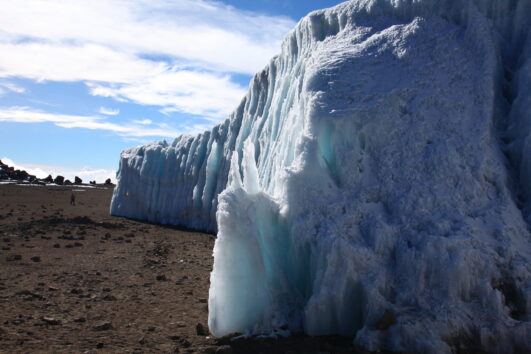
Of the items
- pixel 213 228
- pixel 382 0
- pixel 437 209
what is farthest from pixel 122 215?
pixel 437 209

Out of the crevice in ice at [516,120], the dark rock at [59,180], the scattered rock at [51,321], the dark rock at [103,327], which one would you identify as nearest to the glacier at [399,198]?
the crevice in ice at [516,120]

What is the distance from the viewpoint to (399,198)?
5711mm

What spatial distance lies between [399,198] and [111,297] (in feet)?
15.8

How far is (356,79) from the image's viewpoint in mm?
6871

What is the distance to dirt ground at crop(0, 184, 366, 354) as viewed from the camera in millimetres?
5562

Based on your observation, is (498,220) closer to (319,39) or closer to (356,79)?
(356,79)

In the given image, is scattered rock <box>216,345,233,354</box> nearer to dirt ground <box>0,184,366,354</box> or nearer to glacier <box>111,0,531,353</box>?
dirt ground <box>0,184,366,354</box>

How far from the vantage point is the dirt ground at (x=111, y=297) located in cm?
556

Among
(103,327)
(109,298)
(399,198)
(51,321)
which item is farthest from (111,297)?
(399,198)

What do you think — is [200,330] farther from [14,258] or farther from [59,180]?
[59,180]

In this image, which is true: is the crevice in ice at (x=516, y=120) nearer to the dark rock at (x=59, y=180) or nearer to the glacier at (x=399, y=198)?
the glacier at (x=399, y=198)

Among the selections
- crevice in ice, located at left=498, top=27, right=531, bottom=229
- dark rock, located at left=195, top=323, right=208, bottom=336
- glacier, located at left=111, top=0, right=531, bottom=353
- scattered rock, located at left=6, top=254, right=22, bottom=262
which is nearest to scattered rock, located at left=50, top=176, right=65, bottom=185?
scattered rock, located at left=6, top=254, right=22, bottom=262

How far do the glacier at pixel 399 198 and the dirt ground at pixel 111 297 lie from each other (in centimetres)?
51

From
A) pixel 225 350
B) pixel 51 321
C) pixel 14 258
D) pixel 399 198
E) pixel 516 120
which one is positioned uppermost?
pixel 516 120
